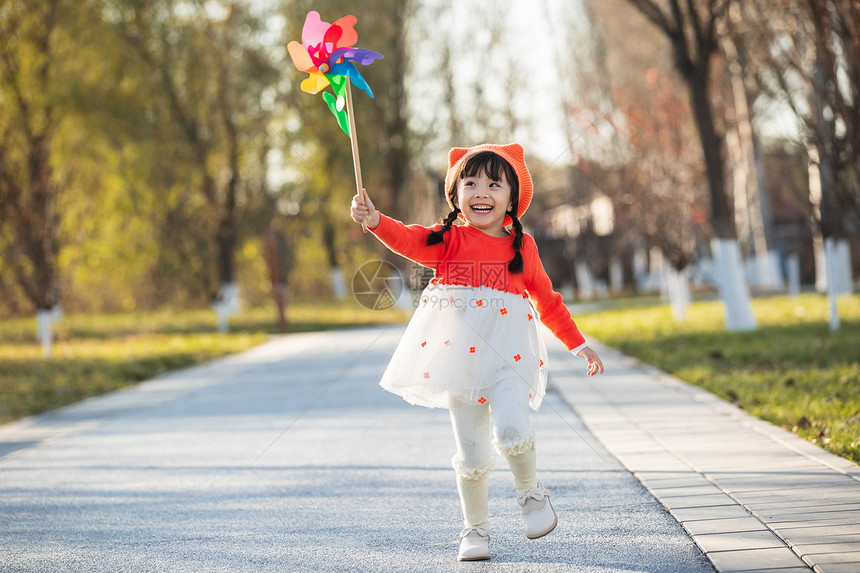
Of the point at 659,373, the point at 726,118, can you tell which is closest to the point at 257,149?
the point at 726,118

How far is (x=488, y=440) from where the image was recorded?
13.2 ft

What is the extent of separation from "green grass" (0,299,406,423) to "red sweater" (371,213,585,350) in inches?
270

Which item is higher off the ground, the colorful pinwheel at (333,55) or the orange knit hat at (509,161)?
the colorful pinwheel at (333,55)

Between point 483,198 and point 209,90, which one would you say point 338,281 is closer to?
point 209,90

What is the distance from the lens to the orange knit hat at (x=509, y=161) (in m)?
4.18

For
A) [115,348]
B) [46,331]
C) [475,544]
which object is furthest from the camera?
[115,348]

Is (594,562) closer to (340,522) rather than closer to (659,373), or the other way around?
(340,522)

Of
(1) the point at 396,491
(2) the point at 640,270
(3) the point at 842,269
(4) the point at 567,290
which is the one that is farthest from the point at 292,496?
(2) the point at 640,270

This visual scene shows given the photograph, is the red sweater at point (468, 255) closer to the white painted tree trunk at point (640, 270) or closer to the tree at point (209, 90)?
the tree at point (209, 90)

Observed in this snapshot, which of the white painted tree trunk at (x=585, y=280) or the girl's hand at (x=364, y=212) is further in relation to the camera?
the white painted tree trunk at (x=585, y=280)

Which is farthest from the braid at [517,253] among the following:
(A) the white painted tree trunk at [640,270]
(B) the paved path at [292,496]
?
(A) the white painted tree trunk at [640,270]

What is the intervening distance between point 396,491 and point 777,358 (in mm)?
6311

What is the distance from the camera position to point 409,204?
2809cm

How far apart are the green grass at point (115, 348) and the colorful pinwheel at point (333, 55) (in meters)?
6.70
